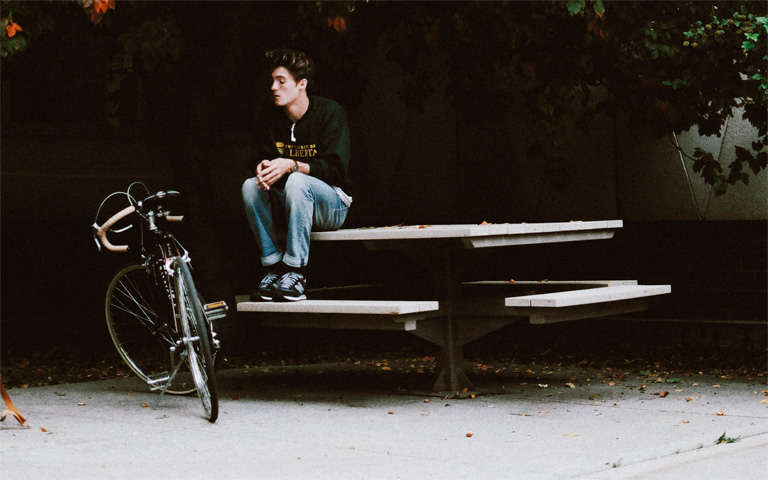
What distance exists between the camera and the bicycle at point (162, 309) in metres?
6.12

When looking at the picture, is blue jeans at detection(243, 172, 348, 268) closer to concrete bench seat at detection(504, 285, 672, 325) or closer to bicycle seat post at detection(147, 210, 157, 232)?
bicycle seat post at detection(147, 210, 157, 232)

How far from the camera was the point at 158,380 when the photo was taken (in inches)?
272

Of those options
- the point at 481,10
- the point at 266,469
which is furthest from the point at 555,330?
the point at 266,469

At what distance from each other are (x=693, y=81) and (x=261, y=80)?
6274 millimetres

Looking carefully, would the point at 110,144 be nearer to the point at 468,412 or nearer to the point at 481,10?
the point at 481,10

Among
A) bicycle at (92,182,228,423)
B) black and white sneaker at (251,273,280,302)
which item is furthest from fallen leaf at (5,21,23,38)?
black and white sneaker at (251,273,280,302)

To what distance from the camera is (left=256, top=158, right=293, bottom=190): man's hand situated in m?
6.83

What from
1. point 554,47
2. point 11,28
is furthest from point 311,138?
point 554,47

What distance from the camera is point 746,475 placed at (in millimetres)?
4609

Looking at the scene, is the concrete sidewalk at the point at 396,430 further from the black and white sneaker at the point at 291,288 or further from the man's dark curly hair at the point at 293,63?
the man's dark curly hair at the point at 293,63

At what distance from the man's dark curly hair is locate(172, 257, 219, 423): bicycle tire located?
5.36 feet

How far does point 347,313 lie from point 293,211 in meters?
0.75

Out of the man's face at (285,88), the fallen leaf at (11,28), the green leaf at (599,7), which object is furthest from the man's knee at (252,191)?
the green leaf at (599,7)

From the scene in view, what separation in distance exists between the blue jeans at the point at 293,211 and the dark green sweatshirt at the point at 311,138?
0.15 metres
